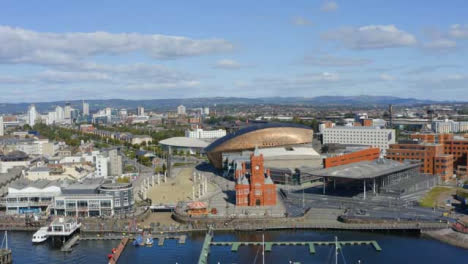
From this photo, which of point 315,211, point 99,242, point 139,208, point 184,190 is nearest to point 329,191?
point 315,211

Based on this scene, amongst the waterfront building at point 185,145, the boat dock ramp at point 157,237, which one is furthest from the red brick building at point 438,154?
the waterfront building at point 185,145

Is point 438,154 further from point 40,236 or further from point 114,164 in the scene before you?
point 40,236

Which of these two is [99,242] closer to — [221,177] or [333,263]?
[333,263]

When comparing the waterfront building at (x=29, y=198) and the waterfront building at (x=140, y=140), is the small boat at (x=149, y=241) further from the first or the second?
the waterfront building at (x=140, y=140)

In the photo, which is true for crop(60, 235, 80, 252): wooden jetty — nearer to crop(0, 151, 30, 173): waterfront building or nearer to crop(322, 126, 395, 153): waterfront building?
crop(0, 151, 30, 173): waterfront building

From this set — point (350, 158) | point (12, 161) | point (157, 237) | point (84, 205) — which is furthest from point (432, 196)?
point (12, 161)

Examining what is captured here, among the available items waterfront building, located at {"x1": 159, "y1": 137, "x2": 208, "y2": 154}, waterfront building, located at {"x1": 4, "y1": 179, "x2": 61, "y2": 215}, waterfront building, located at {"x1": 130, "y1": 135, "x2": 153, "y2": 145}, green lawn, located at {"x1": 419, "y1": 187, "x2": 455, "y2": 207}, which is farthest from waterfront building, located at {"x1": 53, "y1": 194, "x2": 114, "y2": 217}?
waterfront building, located at {"x1": 130, "y1": 135, "x2": 153, "y2": 145}

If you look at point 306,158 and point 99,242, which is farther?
point 306,158
